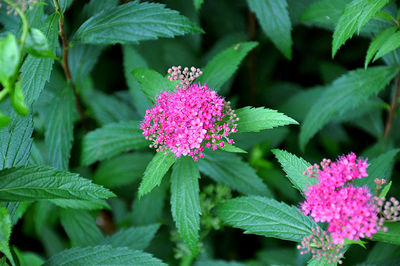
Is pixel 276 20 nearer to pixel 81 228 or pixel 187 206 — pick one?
pixel 187 206

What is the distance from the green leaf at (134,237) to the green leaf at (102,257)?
1.51 ft

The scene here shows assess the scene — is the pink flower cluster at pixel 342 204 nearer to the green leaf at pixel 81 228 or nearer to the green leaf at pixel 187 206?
the green leaf at pixel 187 206

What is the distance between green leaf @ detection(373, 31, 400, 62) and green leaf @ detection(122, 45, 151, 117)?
5.32 feet

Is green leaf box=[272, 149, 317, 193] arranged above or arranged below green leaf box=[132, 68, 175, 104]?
below

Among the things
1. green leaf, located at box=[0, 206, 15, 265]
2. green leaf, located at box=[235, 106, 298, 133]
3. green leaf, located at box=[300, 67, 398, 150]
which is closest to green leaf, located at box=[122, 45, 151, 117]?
green leaf, located at box=[235, 106, 298, 133]

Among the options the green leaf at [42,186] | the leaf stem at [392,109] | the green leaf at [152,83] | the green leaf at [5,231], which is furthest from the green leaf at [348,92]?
the green leaf at [5,231]

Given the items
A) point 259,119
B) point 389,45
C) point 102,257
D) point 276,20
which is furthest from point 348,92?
point 102,257

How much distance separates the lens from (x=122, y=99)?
12.0 ft

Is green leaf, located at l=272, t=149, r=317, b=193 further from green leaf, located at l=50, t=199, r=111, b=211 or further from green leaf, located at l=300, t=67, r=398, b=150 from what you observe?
green leaf, located at l=50, t=199, r=111, b=211

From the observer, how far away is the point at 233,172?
2781 millimetres

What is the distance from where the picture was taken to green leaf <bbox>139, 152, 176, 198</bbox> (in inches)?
83.3

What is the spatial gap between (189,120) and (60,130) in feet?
3.89

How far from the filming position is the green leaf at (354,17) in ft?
6.98

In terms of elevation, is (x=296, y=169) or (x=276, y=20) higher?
(x=276, y=20)
